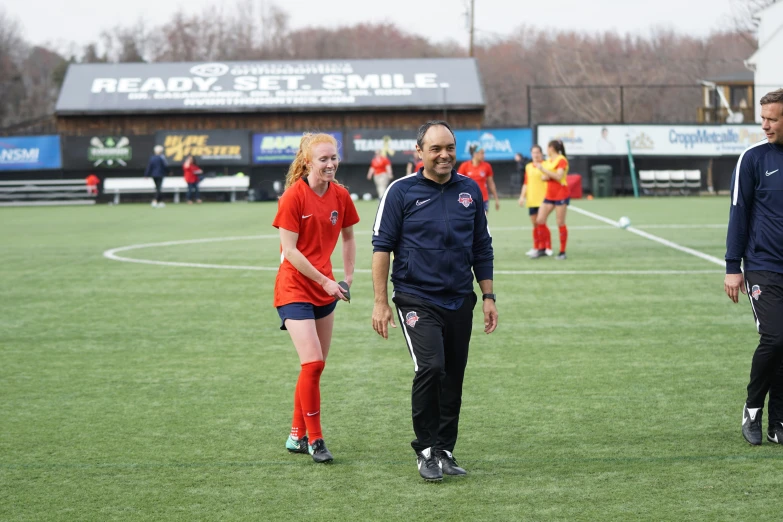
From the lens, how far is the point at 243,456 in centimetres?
607

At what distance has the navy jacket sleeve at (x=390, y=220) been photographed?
218 inches

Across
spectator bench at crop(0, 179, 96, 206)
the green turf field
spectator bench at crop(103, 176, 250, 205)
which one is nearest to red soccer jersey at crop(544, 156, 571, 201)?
the green turf field

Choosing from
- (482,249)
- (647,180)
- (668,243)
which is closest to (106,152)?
(647,180)

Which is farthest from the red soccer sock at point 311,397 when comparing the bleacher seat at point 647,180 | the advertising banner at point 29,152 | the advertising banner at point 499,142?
the advertising banner at point 29,152

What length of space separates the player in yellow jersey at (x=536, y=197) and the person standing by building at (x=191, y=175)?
23.5m

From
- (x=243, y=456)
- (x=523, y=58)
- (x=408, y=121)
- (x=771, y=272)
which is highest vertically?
(x=523, y=58)

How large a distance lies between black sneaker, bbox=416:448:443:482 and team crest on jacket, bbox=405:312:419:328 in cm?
69

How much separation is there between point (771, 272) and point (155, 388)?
461 cm

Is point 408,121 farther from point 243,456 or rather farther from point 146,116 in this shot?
point 243,456

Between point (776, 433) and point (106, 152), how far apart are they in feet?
128

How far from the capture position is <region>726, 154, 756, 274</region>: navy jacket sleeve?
238 inches

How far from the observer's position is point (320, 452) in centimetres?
594

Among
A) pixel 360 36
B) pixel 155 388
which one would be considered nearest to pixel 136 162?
pixel 155 388

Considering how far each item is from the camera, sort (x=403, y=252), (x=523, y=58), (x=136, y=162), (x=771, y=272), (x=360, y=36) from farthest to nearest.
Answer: (x=360, y=36) < (x=523, y=58) < (x=136, y=162) < (x=771, y=272) < (x=403, y=252)
